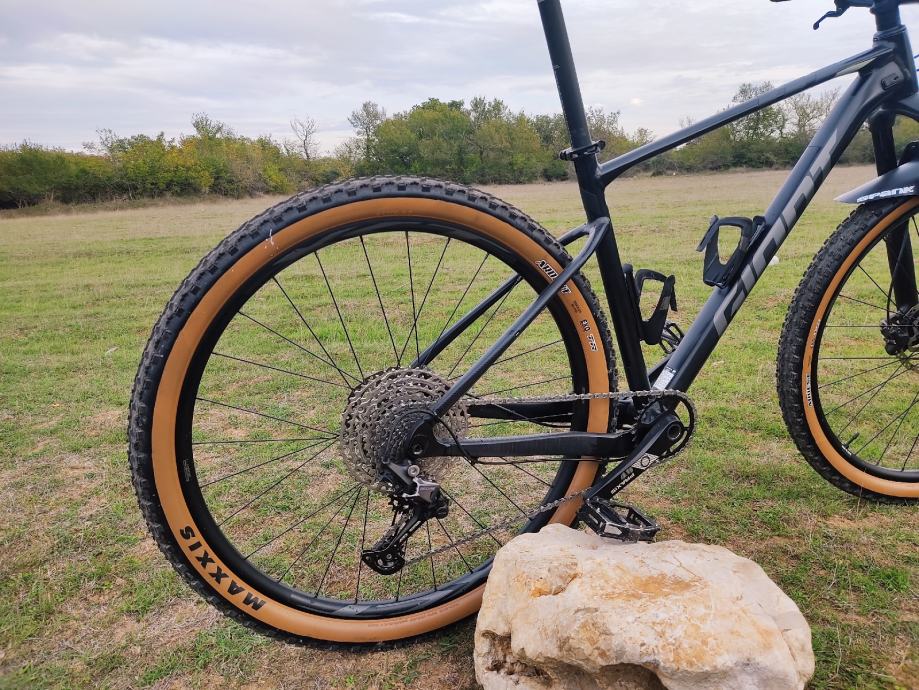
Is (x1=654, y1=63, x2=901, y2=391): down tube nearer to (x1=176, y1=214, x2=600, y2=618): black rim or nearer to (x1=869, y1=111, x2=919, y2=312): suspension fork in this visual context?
(x1=869, y1=111, x2=919, y2=312): suspension fork

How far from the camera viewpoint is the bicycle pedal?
2078 mm

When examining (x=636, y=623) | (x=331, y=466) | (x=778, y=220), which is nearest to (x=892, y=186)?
(x=778, y=220)

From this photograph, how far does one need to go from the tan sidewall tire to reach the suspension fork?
0.12m

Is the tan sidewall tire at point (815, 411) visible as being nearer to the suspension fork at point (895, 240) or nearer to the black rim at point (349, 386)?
the suspension fork at point (895, 240)

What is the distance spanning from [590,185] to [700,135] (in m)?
0.45

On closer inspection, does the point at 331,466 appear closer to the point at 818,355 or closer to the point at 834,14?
the point at 818,355

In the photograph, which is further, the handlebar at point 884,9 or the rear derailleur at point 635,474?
the handlebar at point 884,9

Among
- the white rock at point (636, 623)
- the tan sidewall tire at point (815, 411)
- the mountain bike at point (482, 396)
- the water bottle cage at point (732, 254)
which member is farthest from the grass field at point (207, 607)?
the water bottle cage at point (732, 254)

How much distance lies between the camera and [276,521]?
2.89 m

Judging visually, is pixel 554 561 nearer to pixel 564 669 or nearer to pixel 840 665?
pixel 564 669

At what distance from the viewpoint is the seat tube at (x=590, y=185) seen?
199cm

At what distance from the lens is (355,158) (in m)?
25.1

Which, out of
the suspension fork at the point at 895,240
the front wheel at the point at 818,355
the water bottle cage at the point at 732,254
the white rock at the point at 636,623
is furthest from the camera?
the suspension fork at the point at 895,240

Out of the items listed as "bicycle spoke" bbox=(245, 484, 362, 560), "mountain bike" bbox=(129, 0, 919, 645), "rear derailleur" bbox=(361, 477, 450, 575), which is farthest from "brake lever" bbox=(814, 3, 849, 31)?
"bicycle spoke" bbox=(245, 484, 362, 560)
